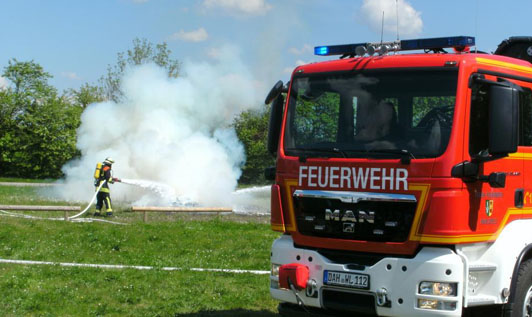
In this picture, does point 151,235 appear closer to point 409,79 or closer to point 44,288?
point 44,288

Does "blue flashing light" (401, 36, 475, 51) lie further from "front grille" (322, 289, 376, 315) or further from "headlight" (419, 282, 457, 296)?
"front grille" (322, 289, 376, 315)

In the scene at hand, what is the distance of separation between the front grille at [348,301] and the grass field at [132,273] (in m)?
2.18

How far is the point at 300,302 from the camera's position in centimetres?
629

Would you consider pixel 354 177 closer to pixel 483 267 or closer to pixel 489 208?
pixel 489 208

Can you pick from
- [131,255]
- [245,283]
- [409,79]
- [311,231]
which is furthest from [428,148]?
[131,255]

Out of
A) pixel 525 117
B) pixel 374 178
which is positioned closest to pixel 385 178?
pixel 374 178

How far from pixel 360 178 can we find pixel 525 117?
1.86 metres

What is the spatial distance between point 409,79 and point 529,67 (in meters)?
1.51

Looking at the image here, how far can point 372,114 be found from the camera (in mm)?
6312

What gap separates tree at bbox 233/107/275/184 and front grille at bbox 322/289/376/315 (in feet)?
119

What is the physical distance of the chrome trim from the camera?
19.1ft

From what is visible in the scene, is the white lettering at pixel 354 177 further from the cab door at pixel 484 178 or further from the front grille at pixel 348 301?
the front grille at pixel 348 301

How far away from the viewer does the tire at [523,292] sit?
20.1 ft

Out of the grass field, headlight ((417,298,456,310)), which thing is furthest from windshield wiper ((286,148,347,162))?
the grass field
